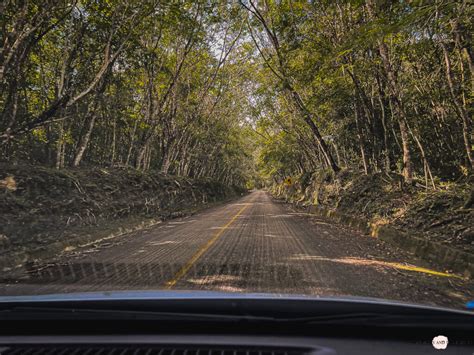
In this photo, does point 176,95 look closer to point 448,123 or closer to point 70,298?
point 448,123

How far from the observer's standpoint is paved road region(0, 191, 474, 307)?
4562 mm

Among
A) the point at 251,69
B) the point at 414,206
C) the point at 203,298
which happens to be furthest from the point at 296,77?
the point at 203,298

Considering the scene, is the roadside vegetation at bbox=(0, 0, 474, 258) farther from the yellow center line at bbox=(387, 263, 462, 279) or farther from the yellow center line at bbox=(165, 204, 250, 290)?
the yellow center line at bbox=(165, 204, 250, 290)

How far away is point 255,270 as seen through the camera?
5.59m

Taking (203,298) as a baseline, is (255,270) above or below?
below

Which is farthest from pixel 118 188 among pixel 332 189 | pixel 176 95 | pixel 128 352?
pixel 128 352

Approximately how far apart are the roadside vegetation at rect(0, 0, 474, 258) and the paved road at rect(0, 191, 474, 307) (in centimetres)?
219

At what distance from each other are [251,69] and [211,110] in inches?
188

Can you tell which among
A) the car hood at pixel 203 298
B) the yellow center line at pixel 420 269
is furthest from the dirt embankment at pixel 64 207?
the yellow center line at pixel 420 269

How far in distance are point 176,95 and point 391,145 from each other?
546 inches
